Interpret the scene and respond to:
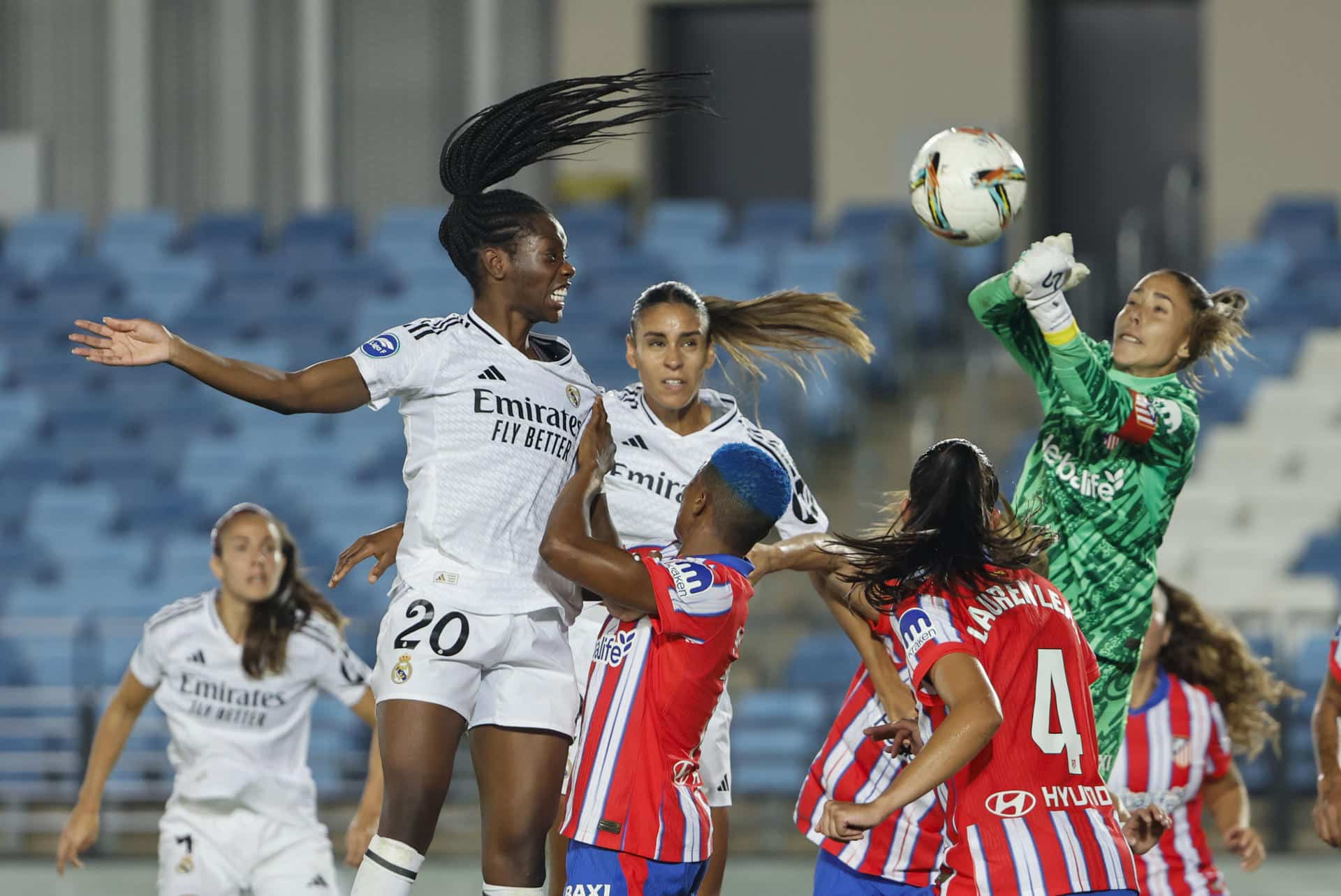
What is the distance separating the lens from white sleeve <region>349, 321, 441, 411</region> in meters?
4.48

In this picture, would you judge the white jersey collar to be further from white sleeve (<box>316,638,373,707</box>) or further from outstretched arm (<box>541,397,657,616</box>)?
white sleeve (<box>316,638,373,707</box>)

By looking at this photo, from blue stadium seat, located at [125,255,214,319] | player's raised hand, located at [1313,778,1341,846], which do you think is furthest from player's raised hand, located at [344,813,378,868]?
blue stadium seat, located at [125,255,214,319]

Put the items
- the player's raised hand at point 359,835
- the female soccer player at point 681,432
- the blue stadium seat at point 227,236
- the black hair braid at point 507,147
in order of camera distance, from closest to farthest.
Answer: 1. the black hair braid at point 507,147
2. the female soccer player at point 681,432
3. the player's raised hand at point 359,835
4. the blue stadium seat at point 227,236

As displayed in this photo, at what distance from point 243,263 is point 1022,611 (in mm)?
11136

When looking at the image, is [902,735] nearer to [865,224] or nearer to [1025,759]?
[1025,759]

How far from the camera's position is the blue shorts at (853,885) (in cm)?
509

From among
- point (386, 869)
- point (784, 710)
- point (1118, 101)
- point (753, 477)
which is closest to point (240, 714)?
point (386, 869)

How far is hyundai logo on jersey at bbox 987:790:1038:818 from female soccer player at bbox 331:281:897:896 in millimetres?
958

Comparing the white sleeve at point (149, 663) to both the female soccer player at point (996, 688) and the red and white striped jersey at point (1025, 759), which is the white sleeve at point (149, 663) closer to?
the female soccer player at point (996, 688)

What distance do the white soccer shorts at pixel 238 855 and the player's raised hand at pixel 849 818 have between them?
100 inches

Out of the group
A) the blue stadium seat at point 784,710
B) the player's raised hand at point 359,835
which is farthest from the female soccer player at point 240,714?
the blue stadium seat at point 784,710

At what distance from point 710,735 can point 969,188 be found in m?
1.62

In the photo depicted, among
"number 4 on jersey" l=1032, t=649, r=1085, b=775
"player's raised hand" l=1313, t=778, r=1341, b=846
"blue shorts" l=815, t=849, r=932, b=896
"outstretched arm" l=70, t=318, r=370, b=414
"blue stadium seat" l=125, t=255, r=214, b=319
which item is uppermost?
"blue stadium seat" l=125, t=255, r=214, b=319

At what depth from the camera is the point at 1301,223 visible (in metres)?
13.9
